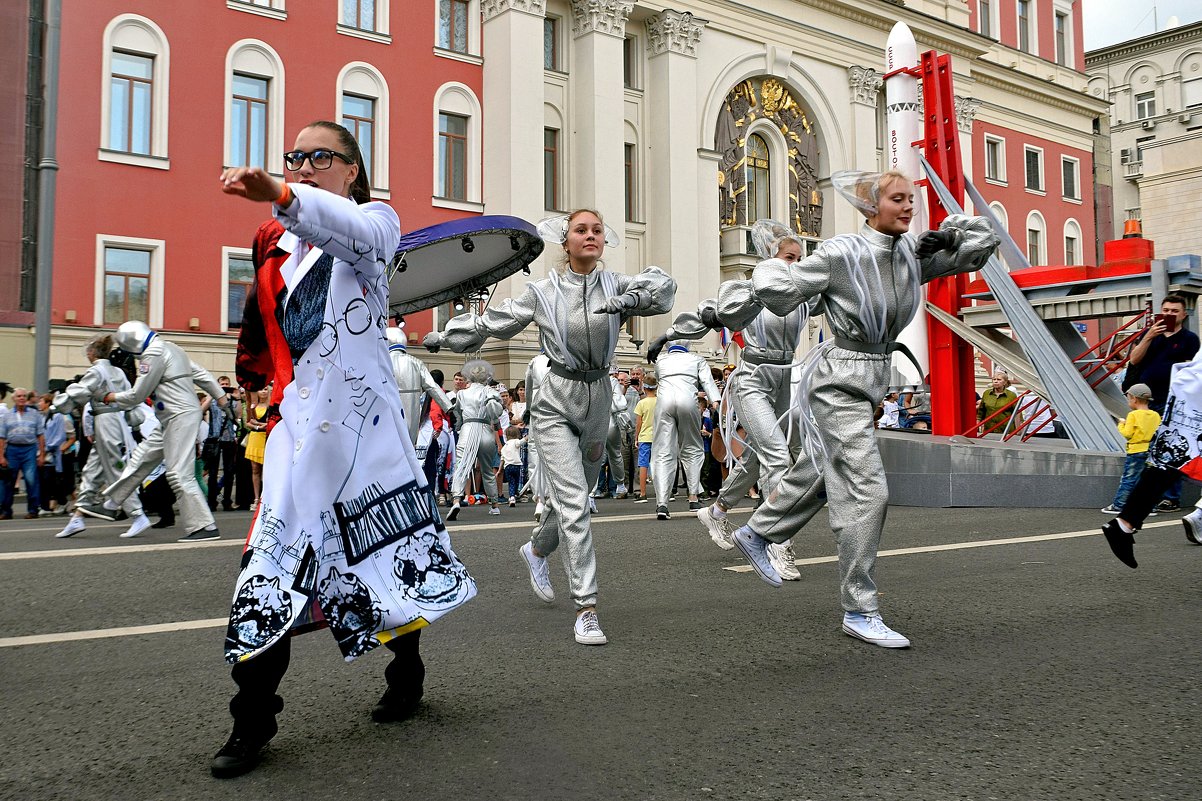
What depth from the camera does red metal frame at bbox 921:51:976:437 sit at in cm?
1593

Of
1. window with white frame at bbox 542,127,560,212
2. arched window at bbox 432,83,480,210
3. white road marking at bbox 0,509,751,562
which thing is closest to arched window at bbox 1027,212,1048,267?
window with white frame at bbox 542,127,560,212

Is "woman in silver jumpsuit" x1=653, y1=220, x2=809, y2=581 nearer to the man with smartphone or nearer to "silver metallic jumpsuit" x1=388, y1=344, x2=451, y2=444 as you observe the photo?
"silver metallic jumpsuit" x1=388, y1=344, x2=451, y2=444

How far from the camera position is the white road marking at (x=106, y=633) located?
16.7 ft

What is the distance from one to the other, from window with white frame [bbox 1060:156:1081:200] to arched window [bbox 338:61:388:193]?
33628 mm

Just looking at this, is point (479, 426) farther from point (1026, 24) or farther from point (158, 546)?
point (1026, 24)

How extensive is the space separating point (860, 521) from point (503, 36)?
2616 cm

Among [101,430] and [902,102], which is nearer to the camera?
[101,430]

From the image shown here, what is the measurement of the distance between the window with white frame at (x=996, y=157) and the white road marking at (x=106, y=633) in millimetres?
44490

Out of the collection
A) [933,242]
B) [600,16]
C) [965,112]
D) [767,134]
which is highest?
[965,112]

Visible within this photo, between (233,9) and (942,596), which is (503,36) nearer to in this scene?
(233,9)

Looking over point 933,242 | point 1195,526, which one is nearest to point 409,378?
point 1195,526

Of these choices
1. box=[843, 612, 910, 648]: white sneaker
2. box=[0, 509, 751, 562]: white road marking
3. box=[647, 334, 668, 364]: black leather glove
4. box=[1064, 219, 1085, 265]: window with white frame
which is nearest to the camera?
box=[843, 612, 910, 648]: white sneaker

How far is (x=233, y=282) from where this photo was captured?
2503 cm

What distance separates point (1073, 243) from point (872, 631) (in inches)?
1946
